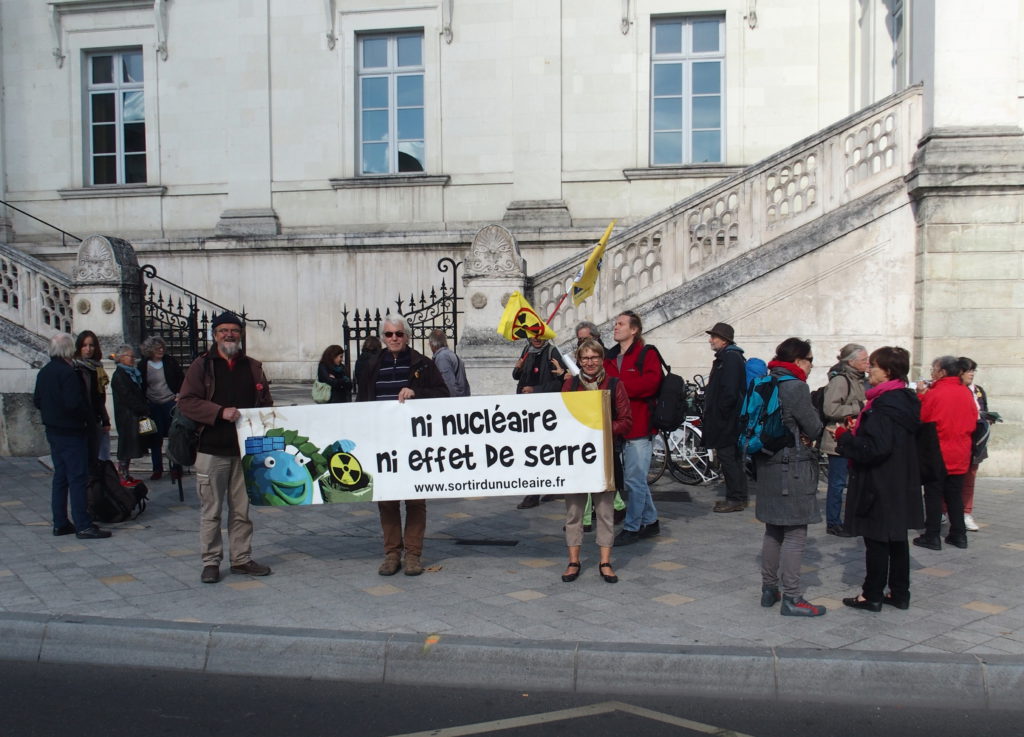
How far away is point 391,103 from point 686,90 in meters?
5.43

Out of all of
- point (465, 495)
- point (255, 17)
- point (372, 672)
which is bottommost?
point (372, 672)

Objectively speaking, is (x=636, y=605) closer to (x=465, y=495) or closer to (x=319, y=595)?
(x=465, y=495)

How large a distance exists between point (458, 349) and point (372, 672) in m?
7.19

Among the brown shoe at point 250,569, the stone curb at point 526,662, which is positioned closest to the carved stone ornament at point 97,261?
the brown shoe at point 250,569

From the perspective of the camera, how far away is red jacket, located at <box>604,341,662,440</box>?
7.54 meters

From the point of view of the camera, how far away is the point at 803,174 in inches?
473

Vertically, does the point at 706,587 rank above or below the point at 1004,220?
below

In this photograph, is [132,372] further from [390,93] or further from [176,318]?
[390,93]

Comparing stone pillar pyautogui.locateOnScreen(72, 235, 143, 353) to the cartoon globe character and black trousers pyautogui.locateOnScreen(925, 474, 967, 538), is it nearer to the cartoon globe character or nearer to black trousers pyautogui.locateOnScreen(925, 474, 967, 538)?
the cartoon globe character

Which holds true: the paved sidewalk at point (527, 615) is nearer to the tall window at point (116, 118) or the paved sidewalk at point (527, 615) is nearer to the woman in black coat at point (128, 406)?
the woman in black coat at point (128, 406)

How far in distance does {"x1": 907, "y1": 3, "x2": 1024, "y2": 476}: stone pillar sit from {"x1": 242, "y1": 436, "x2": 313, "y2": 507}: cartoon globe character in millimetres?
7727

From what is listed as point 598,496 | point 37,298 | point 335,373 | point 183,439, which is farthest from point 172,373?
point 598,496

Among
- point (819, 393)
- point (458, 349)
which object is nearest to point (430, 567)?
point (819, 393)

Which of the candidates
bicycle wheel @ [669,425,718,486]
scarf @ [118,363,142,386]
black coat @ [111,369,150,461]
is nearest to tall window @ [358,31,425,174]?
scarf @ [118,363,142,386]
